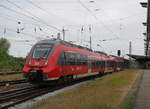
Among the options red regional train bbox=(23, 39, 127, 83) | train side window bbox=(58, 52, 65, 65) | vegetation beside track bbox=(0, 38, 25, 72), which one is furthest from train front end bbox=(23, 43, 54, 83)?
vegetation beside track bbox=(0, 38, 25, 72)

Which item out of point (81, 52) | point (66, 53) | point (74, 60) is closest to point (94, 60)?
point (81, 52)

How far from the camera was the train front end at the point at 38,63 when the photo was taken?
53.9 feet

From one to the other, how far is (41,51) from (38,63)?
102 cm

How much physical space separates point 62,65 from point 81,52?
19.1ft

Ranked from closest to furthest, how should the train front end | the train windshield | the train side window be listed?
the train front end < the train windshield < the train side window

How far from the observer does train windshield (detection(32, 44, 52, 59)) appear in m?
17.2

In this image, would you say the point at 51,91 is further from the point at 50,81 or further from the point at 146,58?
the point at 146,58

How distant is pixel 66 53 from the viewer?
19125 millimetres

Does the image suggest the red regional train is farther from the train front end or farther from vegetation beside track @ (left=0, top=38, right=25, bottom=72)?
vegetation beside track @ (left=0, top=38, right=25, bottom=72)

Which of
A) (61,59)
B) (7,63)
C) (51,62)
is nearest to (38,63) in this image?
(51,62)

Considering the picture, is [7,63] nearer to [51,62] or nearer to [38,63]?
[38,63]

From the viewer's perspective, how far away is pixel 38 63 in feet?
55.2

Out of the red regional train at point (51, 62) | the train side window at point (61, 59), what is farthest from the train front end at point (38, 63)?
the train side window at point (61, 59)

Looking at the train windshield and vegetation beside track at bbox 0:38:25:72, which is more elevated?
the train windshield
